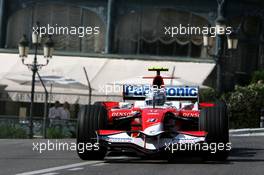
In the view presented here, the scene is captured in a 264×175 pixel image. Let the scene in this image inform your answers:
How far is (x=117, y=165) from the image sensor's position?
52.5 ft

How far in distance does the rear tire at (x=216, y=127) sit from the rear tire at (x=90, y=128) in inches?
68.3

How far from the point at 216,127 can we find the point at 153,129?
1.08 meters

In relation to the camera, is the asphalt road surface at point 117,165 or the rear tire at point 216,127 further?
the rear tire at point 216,127

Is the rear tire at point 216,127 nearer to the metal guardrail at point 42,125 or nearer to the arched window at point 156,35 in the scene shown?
the metal guardrail at point 42,125

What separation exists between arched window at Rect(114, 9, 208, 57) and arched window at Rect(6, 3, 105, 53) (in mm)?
1083

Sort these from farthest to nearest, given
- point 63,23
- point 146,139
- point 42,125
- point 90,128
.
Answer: point 63,23 < point 42,125 < point 90,128 < point 146,139

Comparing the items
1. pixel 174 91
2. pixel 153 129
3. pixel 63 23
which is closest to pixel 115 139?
pixel 153 129

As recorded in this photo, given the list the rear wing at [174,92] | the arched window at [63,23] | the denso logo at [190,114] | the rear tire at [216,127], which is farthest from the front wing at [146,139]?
the arched window at [63,23]

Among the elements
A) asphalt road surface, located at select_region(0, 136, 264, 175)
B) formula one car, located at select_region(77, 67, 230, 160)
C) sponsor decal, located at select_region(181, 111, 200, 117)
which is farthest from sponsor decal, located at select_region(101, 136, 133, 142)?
sponsor decal, located at select_region(181, 111, 200, 117)

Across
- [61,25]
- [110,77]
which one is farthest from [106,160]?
[61,25]

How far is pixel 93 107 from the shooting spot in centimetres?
1677

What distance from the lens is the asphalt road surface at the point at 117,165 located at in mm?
14812

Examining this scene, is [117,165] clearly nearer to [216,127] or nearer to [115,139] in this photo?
[115,139]

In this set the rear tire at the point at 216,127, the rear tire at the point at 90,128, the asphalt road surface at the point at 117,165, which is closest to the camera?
the asphalt road surface at the point at 117,165
